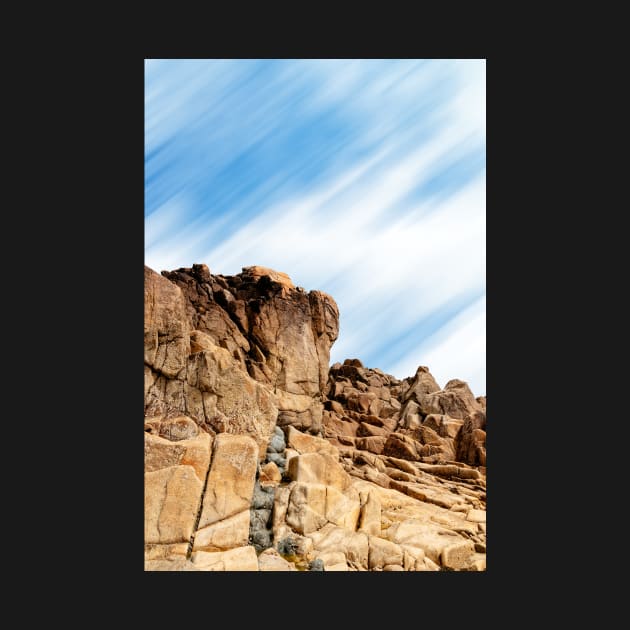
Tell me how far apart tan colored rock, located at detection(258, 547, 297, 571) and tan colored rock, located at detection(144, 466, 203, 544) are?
8.47 ft

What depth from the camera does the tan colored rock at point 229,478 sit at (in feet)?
70.5

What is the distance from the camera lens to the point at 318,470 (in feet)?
83.4

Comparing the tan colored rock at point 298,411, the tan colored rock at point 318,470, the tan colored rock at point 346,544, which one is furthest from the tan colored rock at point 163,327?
the tan colored rock at point 298,411

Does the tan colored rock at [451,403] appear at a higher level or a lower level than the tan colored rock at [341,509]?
higher

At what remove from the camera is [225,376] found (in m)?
25.4

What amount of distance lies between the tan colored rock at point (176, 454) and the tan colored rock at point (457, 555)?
9364 mm

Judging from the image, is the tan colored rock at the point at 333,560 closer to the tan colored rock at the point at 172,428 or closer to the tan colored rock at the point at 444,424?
the tan colored rock at the point at 172,428

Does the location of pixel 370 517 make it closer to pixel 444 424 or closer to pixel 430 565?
pixel 430 565

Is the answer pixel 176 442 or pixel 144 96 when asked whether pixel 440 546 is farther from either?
pixel 144 96

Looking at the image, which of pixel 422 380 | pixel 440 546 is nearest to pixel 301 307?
pixel 440 546

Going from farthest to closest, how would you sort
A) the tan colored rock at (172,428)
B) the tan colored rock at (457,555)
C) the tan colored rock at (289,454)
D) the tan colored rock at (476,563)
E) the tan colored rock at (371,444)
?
1. the tan colored rock at (371,444)
2. the tan colored rock at (289,454)
3. the tan colored rock at (457,555)
4. the tan colored rock at (172,428)
5. the tan colored rock at (476,563)

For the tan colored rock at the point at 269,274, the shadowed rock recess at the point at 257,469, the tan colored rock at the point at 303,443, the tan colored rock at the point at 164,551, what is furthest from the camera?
the tan colored rock at the point at 269,274

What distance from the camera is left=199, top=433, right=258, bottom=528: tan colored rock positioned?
70.5 ft

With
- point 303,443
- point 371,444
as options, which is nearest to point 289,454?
point 303,443
